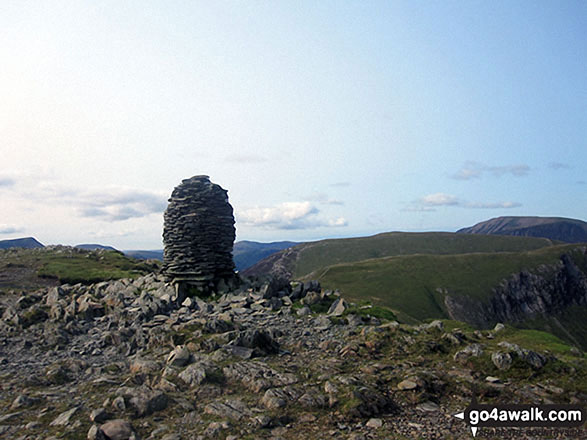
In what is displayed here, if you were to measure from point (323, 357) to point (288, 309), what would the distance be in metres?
6.97

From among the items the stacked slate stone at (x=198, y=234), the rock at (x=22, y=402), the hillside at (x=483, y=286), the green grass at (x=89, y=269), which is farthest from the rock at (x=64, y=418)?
the hillside at (x=483, y=286)

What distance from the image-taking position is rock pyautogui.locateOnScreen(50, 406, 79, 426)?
33.0 ft

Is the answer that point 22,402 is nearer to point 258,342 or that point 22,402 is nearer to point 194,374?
point 194,374

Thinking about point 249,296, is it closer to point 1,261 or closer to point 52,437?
point 52,437

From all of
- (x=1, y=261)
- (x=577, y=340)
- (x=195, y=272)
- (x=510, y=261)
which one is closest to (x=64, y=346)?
(x=195, y=272)

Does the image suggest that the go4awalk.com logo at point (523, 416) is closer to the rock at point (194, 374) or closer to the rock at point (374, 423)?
the rock at point (374, 423)

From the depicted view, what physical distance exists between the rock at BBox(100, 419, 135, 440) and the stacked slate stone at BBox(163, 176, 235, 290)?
1742 centimetres

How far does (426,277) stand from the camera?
15150 centimetres

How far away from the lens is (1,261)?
207ft

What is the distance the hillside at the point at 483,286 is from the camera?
438ft

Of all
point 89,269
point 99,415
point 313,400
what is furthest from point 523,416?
point 89,269

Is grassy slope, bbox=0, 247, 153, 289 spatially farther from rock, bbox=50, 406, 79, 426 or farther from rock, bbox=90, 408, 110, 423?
rock, bbox=90, 408, 110, 423

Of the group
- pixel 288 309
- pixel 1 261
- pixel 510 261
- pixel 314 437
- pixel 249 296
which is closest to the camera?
pixel 314 437

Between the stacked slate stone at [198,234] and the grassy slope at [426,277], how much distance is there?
95.0 m
